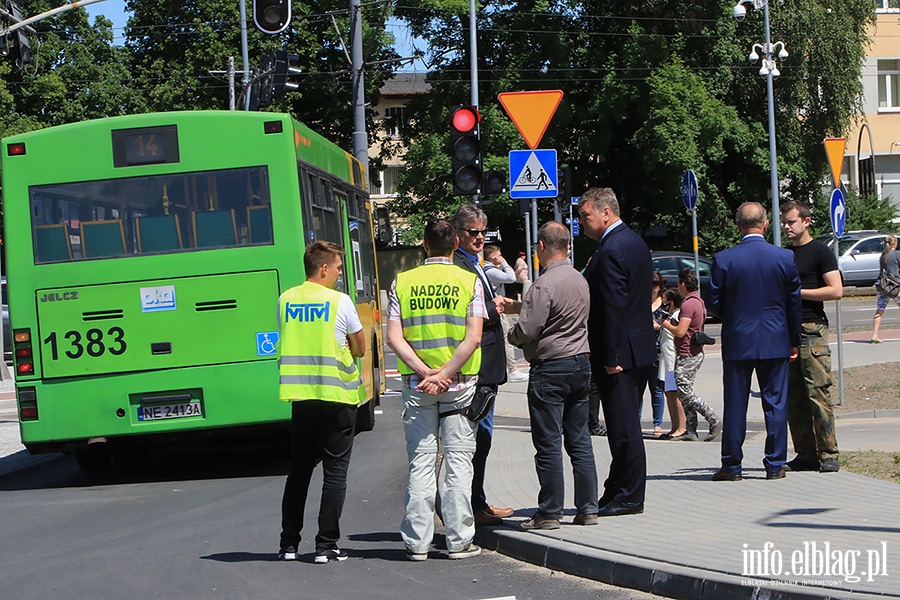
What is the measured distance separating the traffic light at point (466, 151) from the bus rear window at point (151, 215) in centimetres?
314

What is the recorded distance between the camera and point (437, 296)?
726 centimetres

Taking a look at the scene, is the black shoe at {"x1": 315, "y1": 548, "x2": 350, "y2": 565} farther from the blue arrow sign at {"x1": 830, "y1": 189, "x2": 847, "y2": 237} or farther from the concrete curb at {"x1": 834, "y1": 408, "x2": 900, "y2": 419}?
the blue arrow sign at {"x1": 830, "y1": 189, "x2": 847, "y2": 237}

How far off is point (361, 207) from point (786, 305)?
26.5 ft

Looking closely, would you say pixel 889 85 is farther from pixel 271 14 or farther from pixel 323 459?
pixel 323 459

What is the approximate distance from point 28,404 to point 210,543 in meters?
3.59

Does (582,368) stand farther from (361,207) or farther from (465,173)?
(361,207)

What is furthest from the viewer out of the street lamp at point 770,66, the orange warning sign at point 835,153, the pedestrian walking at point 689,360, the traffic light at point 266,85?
the street lamp at point 770,66

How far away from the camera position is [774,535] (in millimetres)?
6797

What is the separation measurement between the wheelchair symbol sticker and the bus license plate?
2.50 ft

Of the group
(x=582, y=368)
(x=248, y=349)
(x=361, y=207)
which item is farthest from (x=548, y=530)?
(x=361, y=207)

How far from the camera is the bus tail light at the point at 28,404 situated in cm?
1093

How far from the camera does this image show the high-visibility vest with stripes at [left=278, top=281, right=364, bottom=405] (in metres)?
7.25

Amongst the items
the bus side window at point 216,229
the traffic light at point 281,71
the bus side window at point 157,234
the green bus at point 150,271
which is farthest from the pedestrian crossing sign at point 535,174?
the traffic light at point 281,71

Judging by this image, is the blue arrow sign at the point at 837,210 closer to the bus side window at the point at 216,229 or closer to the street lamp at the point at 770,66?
the bus side window at the point at 216,229
